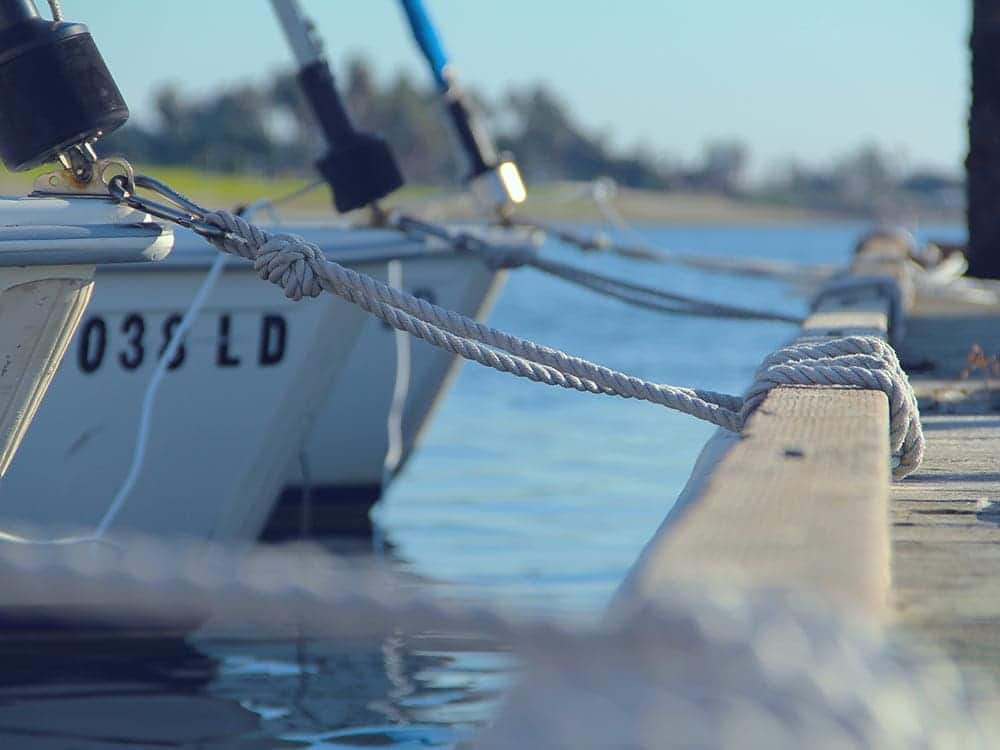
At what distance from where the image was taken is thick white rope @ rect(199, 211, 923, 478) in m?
3.12

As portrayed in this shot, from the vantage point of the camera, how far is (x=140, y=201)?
11.2 feet

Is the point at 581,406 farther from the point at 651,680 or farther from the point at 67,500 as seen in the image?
the point at 651,680

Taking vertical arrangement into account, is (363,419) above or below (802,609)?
below

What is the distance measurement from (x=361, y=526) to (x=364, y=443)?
43cm

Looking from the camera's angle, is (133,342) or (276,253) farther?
(133,342)

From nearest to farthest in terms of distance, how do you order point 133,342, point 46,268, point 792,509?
point 792,509
point 46,268
point 133,342

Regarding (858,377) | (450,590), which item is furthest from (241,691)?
(450,590)

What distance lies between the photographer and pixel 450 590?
1980 millimetres

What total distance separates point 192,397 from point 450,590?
4192mm

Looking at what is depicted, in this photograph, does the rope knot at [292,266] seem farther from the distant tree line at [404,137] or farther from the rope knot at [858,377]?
the distant tree line at [404,137]

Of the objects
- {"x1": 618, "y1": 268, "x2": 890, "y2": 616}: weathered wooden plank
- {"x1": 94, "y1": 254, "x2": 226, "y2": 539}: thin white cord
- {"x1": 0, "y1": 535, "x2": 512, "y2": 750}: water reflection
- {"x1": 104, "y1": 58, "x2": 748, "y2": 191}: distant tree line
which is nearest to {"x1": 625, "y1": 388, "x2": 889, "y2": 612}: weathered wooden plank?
{"x1": 618, "y1": 268, "x2": 890, "y2": 616}: weathered wooden plank

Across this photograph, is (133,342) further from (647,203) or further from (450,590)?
(647,203)

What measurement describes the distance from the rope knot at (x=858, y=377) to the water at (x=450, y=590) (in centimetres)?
61

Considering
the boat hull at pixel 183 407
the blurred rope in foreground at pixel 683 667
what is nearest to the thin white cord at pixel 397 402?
the boat hull at pixel 183 407
